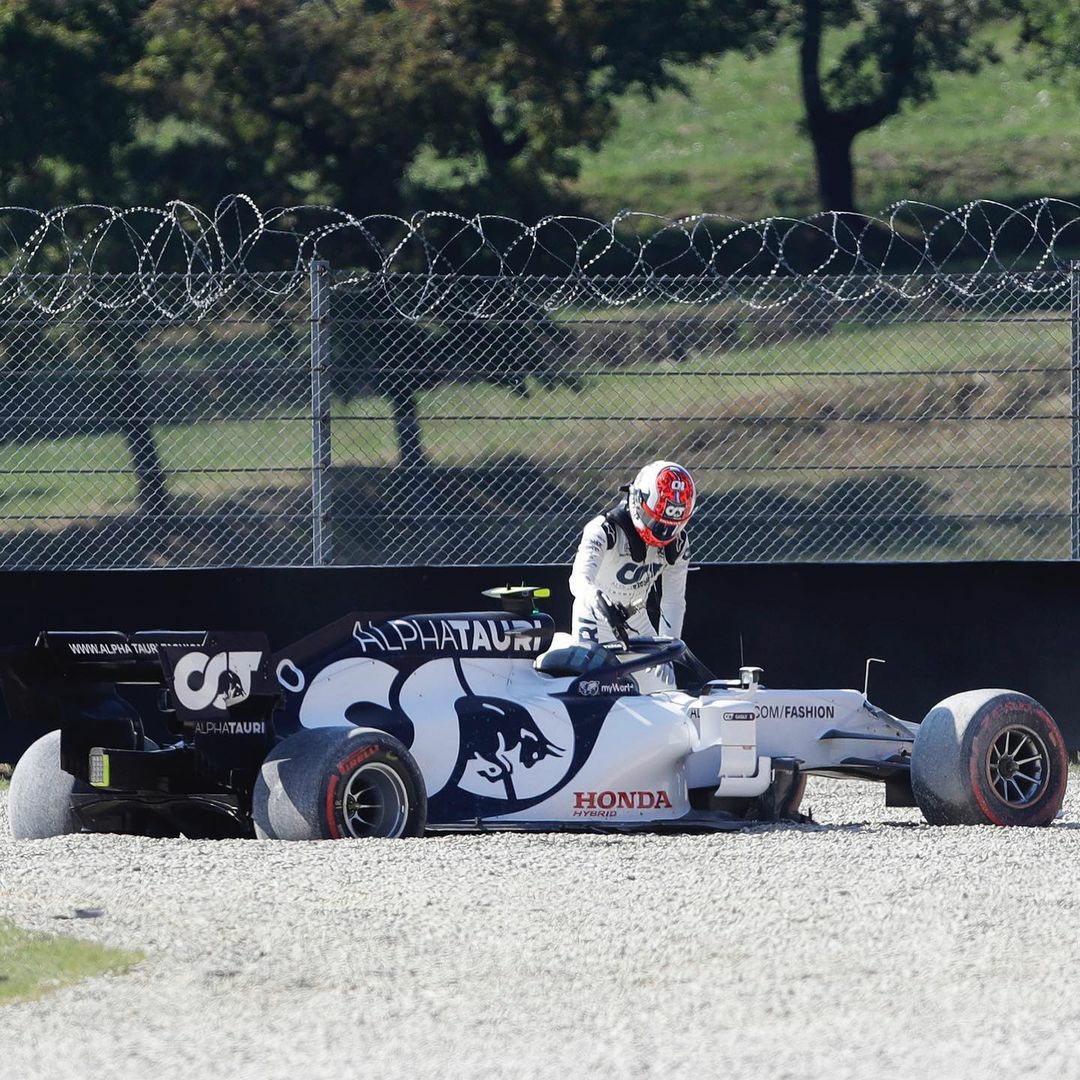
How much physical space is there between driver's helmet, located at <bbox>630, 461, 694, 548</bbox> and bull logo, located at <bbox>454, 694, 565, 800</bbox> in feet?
5.37

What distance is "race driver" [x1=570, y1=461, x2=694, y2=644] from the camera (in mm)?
9688

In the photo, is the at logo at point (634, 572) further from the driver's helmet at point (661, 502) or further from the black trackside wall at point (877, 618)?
the black trackside wall at point (877, 618)

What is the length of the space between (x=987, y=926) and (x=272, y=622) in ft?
17.4

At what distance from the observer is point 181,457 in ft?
59.8

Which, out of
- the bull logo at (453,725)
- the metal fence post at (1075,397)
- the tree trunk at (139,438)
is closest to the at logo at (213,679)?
the bull logo at (453,725)

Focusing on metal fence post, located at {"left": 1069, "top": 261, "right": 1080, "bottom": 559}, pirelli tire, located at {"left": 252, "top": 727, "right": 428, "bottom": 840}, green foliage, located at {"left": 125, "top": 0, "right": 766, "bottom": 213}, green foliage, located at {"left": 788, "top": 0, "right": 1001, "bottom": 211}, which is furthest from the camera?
green foliage, located at {"left": 788, "top": 0, "right": 1001, "bottom": 211}

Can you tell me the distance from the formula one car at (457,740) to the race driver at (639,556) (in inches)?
26.3

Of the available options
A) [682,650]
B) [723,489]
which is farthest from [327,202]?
[682,650]

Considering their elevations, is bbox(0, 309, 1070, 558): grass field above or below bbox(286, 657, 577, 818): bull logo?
above

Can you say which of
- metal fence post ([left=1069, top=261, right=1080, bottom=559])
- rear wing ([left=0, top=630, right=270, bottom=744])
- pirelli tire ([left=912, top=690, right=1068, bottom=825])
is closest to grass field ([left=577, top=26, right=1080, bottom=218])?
metal fence post ([left=1069, top=261, right=1080, bottom=559])

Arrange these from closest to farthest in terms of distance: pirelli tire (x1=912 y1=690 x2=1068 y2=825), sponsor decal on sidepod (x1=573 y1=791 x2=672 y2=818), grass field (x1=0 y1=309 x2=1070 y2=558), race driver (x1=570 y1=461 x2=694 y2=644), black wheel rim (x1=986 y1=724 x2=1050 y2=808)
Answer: sponsor decal on sidepod (x1=573 y1=791 x2=672 y2=818)
pirelli tire (x1=912 y1=690 x2=1068 y2=825)
black wheel rim (x1=986 y1=724 x2=1050 y2=808)
race driver (x1=570 y1=461 x2=694 y2=644)
grass field (x1=0 y1=309 x2=1070 y2=558)

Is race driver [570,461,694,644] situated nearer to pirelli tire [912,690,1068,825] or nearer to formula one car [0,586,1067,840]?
formula one car [0,586,1067,840]

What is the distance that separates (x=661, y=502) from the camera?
31.9 feet

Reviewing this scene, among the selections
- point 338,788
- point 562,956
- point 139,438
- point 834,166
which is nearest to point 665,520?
point 338,788
